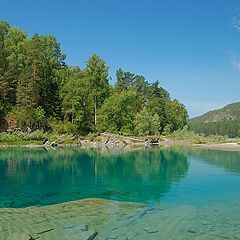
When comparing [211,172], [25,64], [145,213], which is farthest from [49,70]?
[145,213]

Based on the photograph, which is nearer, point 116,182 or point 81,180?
point 116,182

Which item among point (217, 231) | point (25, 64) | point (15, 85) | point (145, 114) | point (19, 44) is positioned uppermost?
point (19, 44)

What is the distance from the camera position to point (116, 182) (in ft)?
87.2

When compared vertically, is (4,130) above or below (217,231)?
above

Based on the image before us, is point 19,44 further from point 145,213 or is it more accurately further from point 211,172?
point 145,213

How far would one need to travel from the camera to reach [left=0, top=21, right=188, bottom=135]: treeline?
71.8 meters

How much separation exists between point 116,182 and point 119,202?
7807mm

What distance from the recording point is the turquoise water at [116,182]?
2023 centimetres

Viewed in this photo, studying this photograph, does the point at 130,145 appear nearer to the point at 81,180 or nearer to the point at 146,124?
the point at 146,124

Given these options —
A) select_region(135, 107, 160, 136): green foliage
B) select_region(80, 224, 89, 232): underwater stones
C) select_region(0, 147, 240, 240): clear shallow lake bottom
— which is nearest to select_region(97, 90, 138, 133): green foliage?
select_region(135, 107, 160, 136): green foliage

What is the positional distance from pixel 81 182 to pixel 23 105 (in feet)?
156

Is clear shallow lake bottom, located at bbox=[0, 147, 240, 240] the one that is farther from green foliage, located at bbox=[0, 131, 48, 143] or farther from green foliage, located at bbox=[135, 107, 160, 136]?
green foliage, located at bbox=[135, 107, 160, 136]

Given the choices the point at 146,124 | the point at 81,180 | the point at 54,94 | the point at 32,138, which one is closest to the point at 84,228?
the point at 81,180

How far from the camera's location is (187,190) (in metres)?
23.3
